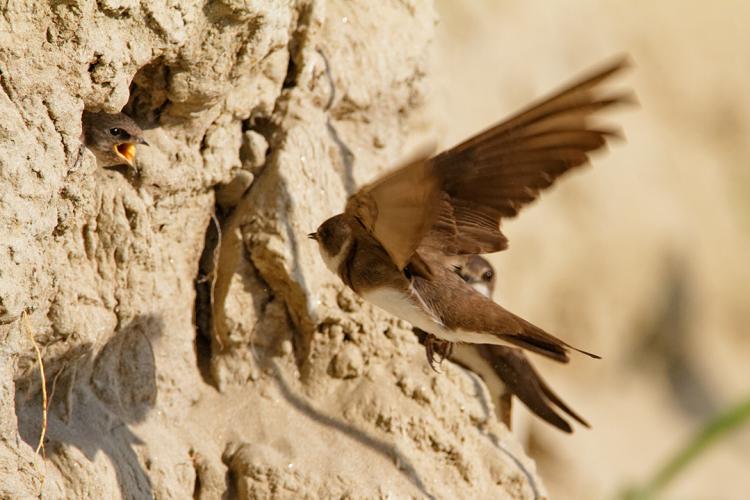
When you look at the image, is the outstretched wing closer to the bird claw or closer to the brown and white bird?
the brown and white bird

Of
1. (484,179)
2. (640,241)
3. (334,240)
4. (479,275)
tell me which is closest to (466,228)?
(484,179)

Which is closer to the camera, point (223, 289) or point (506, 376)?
point (223, 289)

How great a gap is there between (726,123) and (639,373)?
1877 millimetres

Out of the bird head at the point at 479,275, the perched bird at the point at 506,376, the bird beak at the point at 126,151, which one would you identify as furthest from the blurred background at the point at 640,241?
the bird beak at the point at 126,151

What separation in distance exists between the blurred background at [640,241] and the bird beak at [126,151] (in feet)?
9.18

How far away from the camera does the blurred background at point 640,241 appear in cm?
720

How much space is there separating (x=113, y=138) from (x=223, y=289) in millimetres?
732

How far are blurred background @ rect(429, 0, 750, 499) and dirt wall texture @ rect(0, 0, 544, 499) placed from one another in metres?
2.09

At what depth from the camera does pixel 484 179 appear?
13.2 ft

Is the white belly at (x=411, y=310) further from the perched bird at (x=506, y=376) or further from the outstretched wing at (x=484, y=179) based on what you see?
the perched bird at (x=506, y=376)

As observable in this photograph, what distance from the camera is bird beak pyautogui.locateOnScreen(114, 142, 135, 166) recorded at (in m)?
4.05

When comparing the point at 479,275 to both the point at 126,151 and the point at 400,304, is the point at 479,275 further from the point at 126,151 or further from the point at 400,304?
the point at 126,151

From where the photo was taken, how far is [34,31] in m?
3.41

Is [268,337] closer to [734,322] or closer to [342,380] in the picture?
[342,380]
